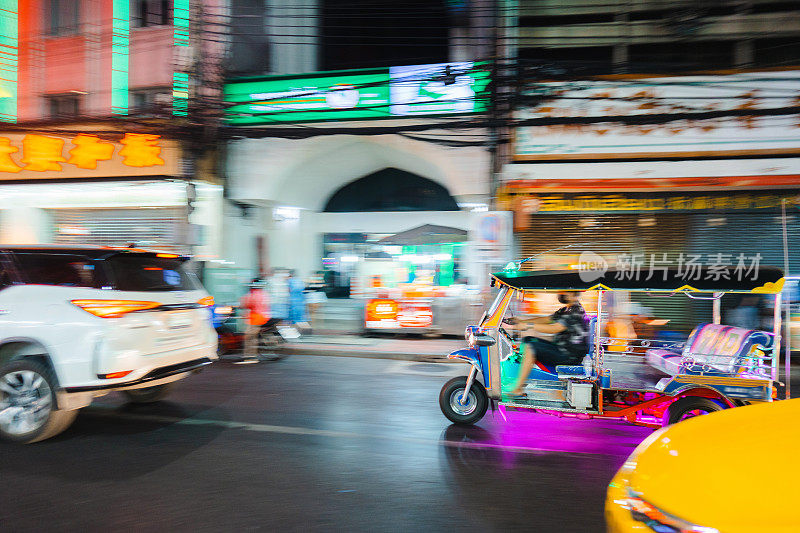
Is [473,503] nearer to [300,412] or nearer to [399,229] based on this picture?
[300,412]

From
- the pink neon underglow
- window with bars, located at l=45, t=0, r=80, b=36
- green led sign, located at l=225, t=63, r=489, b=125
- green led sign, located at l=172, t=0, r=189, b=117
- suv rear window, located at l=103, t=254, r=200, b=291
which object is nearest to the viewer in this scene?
the pink neon underglow

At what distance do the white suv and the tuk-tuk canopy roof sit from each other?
3.70m

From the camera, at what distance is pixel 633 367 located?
251 inches

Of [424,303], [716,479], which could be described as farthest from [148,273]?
[424,303]

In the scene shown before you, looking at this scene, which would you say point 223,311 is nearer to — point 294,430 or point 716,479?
point 294,430

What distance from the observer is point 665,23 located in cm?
1148

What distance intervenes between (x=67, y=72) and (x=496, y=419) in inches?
601

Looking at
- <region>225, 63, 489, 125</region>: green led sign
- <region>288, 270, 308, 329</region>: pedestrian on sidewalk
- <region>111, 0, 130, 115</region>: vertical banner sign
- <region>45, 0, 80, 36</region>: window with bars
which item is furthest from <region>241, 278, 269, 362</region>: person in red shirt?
<region>45, 0, 80, 36</region>: window with bars

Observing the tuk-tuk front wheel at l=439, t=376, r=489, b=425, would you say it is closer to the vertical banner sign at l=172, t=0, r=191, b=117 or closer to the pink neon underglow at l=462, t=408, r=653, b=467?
the pink neon underglow at l=462, t=408, r=653, b=467

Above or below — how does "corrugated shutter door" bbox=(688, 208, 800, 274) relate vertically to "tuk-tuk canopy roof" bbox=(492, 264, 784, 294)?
above

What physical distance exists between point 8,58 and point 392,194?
1156cm

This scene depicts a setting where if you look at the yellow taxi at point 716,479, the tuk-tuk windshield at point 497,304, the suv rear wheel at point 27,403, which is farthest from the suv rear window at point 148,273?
the yellow taxi at point 716,479

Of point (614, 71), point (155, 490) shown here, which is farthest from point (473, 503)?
point (614, 71)

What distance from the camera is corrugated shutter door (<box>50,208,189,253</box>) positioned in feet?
46.4
